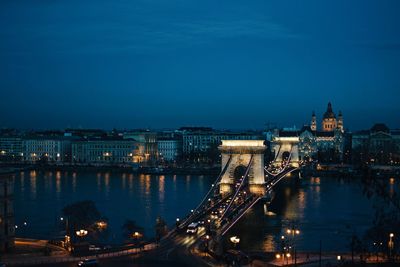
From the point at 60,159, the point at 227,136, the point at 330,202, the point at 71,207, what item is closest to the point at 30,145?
the point at 60,159

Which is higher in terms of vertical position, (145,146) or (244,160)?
(145,146)

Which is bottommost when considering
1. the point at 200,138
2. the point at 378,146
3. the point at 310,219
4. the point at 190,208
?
the point at 310,219

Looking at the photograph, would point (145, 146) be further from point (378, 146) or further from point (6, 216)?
point (6, 216)

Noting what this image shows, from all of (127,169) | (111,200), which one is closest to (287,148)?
(127,169)

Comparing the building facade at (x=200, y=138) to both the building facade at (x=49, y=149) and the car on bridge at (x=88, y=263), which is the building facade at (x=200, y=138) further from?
the car on bridge at (x=88, y=263)

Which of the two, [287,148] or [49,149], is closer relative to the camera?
[287,148]

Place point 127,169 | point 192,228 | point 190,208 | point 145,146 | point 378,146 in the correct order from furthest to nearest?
point 145,146 → point 378,146 → point 127,169 → point 190,208 → point 192,228

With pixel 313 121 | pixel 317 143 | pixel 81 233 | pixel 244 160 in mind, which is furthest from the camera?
pixel 313 121

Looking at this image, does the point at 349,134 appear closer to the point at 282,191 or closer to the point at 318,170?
the point at 318,170

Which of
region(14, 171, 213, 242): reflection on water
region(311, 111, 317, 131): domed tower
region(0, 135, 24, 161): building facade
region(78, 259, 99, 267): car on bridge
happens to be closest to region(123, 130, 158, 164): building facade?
region(0, 135, 24, 161): building facade
